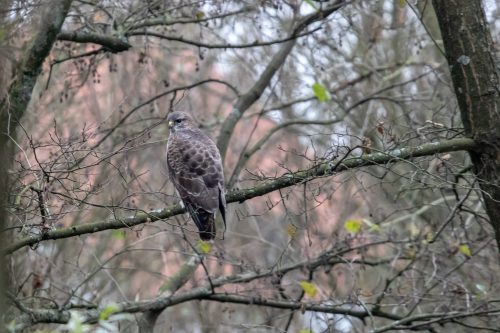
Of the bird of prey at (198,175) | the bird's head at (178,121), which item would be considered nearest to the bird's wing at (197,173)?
the bird of prey at (198,175)

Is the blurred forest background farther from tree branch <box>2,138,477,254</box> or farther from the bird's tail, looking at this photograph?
the bird's tail

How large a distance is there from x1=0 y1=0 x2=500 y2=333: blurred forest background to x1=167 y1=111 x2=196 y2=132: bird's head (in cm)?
25

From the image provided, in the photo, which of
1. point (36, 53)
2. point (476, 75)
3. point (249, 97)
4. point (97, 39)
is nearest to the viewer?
point (476, 75)

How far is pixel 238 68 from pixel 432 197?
3.35 meters

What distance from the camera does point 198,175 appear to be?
7.25m

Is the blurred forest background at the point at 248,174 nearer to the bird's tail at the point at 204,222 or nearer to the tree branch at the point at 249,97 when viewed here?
the tree branch at the point at 249,97

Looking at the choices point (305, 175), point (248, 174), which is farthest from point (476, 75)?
point (248, 174)

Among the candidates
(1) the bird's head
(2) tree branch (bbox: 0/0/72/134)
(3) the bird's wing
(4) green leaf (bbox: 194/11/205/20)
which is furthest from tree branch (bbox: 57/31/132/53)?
(1) the bird's head

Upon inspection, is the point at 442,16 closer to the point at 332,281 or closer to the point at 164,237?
the point at 332,281

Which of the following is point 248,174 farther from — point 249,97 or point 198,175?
point 249,97

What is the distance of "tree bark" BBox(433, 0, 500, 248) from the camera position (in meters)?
5.82

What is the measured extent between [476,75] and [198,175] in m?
2.53

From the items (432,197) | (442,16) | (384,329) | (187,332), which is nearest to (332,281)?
(432,197)

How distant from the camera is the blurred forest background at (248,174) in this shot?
5551 millimetres
